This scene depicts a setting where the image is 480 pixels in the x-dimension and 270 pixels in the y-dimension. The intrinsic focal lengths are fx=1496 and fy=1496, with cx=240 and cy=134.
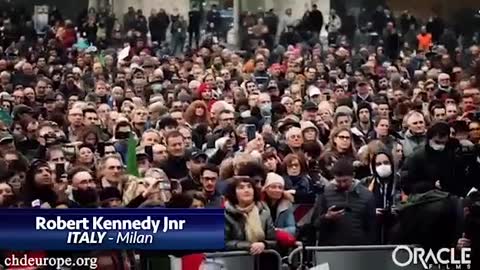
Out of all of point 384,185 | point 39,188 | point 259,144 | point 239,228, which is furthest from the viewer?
point 259,144

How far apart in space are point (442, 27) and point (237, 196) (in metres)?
24.6

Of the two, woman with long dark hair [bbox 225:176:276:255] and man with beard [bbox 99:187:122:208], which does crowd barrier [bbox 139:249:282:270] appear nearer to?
woman with long dark hair [bbox 225:176:276:255]

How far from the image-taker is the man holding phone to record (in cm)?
1255

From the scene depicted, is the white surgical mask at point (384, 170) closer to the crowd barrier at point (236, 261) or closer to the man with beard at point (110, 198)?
the crowd barrier at point (236, 261)

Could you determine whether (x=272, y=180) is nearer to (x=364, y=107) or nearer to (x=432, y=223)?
(x=432, y=223)

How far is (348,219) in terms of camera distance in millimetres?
12586

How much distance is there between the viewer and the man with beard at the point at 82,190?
1282cm

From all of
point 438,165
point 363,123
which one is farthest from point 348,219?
point 363,123

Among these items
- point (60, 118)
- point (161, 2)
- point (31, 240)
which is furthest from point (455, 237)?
point (161, 2)

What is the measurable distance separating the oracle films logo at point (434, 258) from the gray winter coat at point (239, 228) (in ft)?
3.41

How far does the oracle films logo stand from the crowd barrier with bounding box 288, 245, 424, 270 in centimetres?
7

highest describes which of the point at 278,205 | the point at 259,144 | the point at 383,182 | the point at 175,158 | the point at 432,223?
the point at 259,144
